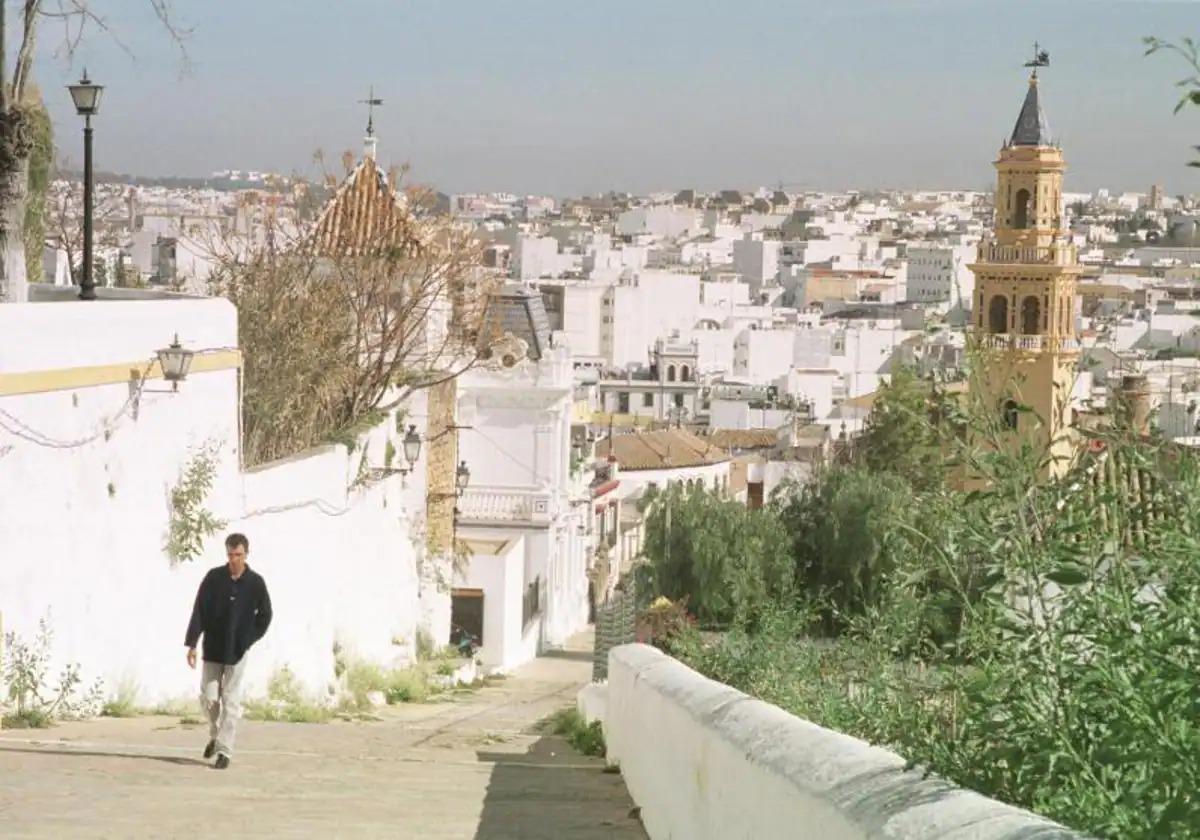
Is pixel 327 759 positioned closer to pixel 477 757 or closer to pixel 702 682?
pixel 477 757

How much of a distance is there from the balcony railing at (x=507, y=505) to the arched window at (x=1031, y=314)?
28.0m

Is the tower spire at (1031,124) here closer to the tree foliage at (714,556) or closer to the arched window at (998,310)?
the arched window at (998,310)

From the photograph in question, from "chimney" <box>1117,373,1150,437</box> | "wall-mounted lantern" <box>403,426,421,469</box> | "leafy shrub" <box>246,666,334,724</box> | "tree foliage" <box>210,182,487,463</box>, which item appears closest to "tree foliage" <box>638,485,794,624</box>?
"wall-mounted lantern" <box>403,426,421,469</box>

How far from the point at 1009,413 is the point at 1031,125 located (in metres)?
61.5

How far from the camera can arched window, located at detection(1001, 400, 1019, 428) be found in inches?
223

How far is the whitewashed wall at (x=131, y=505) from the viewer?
13.1m

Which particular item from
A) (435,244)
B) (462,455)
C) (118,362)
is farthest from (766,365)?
(118,362)

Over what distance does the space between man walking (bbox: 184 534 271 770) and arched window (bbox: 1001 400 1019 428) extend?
20.4 feet

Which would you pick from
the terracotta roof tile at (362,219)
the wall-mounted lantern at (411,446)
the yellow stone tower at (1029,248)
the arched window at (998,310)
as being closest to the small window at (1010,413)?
the wall-mounted lantern at (411,446)

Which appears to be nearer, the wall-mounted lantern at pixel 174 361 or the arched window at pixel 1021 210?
the wall-mounted lantern at pixel 174 361

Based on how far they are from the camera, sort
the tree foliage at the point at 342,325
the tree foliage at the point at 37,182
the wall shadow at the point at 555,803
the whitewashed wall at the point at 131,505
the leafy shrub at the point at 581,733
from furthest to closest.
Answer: the tree foliage at the point at 342,325
the tree foliage at the point at 37,182
the leafy shrub at the point at 581,733
the whitewashed wall at the point at 131,505
the wall shadow at the point at 555,803

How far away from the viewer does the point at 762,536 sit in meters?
25.6

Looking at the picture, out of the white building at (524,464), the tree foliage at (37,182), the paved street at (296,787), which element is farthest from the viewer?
the white building at (524,464)

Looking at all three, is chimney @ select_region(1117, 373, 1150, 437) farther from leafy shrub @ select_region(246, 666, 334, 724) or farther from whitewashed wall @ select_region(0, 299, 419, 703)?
leafy shrub @ select_region(246, 666, 334, 724)
